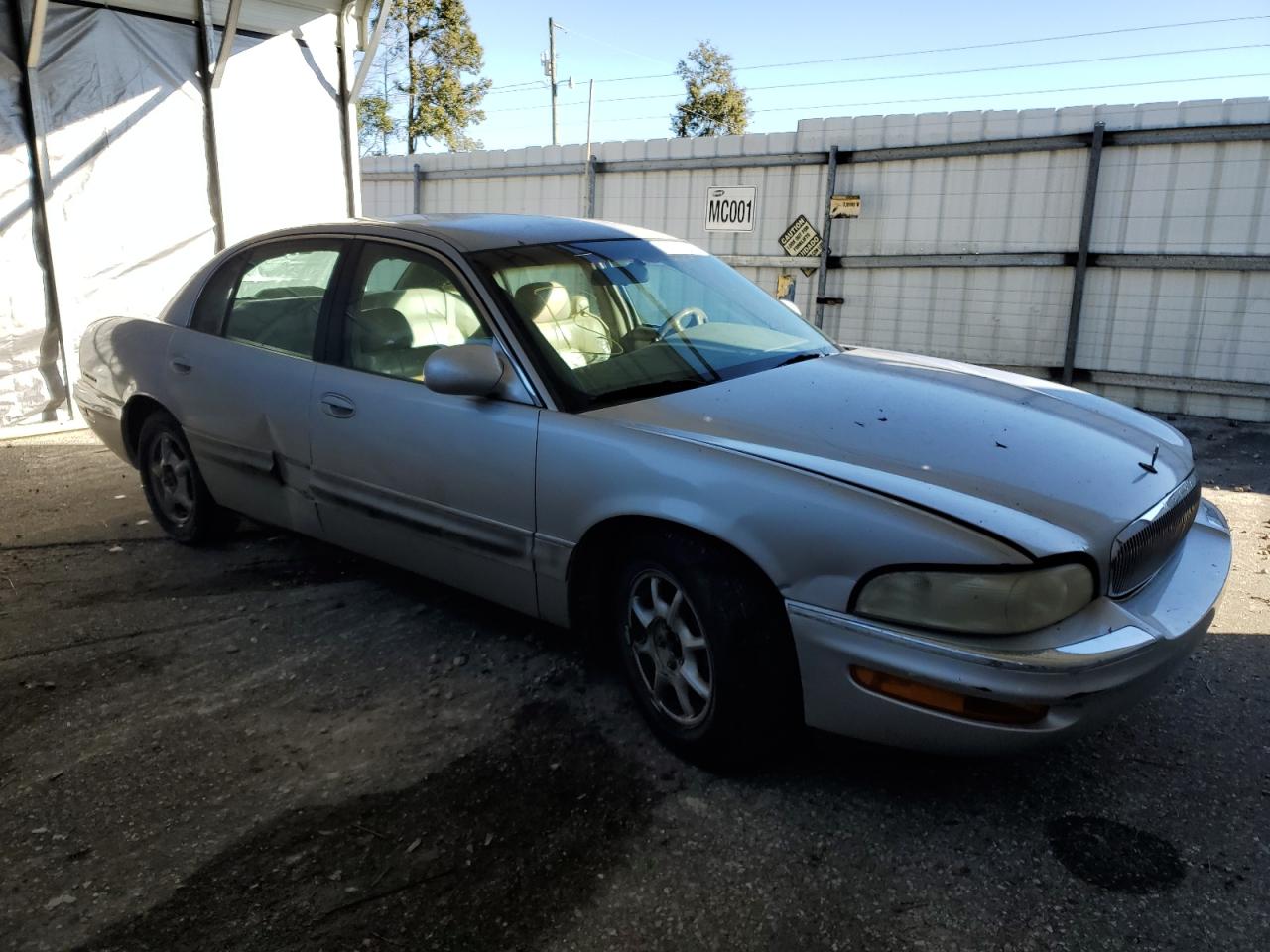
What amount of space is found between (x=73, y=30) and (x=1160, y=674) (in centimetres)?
818

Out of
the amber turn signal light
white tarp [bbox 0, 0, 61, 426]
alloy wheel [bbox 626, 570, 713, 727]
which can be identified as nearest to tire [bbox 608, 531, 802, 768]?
alloy wheel [bbox 626, 570, 713, 727]

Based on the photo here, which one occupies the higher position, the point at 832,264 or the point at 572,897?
the point at 832,264

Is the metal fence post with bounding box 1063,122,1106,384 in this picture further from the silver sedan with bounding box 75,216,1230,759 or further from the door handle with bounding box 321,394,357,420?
the door handle with bounding box 321,394,357,420

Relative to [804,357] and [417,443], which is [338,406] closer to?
[417,443]

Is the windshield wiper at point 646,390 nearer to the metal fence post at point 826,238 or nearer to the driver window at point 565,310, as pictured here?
the driver window at point 565,310

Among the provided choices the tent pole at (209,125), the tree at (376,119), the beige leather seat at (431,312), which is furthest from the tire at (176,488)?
the tree at (376,119)

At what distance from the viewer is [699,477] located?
8.68ft

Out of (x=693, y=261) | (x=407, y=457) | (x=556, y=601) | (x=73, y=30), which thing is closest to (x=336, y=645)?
(x=407, y=457)

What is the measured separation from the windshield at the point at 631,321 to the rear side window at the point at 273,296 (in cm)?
88

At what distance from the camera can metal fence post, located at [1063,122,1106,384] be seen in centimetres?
900

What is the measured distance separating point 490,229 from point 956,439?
6.25 ft

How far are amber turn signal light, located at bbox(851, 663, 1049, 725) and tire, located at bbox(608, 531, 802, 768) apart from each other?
10.7 inches

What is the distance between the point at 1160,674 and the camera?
A: 249cm

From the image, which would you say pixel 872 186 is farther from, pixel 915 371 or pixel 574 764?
pixel 574 764
